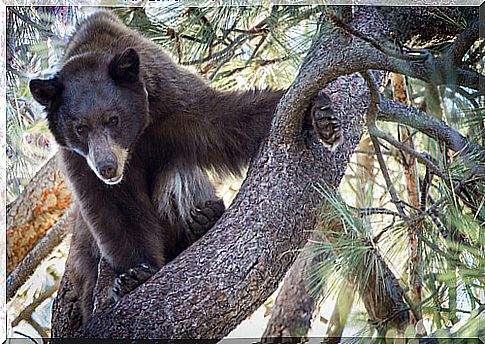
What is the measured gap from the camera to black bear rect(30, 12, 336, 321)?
2.40m

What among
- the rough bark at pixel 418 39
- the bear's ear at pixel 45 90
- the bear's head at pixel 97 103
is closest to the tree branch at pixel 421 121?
the rough bark at pixel 418 39

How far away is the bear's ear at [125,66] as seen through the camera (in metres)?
2.39

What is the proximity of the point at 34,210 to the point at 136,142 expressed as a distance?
1.72 ft

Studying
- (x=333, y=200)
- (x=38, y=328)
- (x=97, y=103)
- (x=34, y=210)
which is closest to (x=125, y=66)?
(x=97, y=103)

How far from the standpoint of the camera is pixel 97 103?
2.41m

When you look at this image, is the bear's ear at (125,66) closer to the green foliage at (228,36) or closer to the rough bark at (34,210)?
the green foliage at (228,36)

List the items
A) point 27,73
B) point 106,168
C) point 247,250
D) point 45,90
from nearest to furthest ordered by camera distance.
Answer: point 247,250 → point 106,168 → point 45,90 → point 27,73

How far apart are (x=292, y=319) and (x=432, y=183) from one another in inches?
27.0

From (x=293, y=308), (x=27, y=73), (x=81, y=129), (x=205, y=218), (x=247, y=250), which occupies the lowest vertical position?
(x=293, y=308)

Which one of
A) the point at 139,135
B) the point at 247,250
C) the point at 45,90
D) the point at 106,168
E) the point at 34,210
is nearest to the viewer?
the point at 247,250

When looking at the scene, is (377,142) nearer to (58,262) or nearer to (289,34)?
(289,34)

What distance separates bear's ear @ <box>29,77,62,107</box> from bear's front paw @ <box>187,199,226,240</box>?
2.05 ft

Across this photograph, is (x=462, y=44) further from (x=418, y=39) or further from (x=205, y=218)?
(x=205, y=218)

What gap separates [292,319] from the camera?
2576mm
